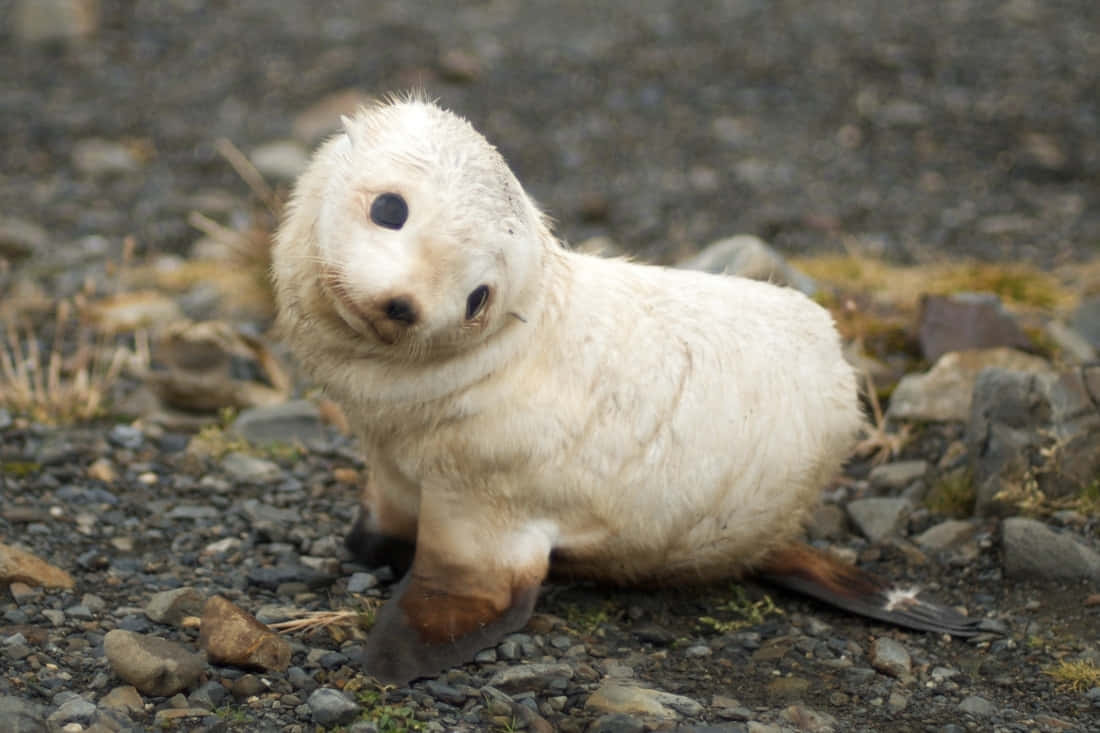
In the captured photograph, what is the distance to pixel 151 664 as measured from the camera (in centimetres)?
360

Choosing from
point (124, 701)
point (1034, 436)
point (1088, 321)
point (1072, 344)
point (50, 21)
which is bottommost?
point (124, 701)

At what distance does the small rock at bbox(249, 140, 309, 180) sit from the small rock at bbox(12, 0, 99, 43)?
3.60 meters

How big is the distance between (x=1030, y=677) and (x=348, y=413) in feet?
7.72

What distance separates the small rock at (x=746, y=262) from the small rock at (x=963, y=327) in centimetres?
63

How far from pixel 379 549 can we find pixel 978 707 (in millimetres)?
2052

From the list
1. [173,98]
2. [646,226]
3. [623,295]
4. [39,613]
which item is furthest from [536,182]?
[39,613]

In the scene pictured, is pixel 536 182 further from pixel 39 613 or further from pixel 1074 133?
pixel 39 613

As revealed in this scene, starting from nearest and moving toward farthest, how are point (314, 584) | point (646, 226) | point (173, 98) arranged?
1. point (314, 584)
2. point (646, 226)
3. point (173, 98)

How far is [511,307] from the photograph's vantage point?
Answer: 384cm

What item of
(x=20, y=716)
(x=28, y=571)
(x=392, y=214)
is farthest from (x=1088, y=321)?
(x=20, y=716)

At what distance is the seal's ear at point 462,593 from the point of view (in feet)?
12.9

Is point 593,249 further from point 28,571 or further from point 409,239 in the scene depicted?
point 28,571

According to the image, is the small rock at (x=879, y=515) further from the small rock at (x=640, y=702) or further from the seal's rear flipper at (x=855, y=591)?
the small rock at (x=640, y=702)

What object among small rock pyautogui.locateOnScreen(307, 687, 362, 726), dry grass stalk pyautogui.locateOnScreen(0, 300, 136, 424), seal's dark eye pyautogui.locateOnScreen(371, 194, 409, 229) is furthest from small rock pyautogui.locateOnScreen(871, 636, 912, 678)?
dry grass stalk pyautogui.locateOnScreen(0, 300, 136, 424)
